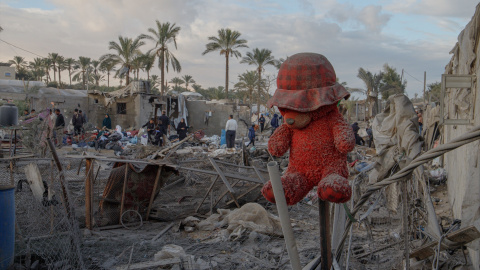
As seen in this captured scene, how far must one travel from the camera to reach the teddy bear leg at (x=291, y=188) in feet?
8.84

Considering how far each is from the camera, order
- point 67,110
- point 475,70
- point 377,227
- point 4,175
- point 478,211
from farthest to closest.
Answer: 1. point 67,110
2. point 377,227
3. point 4,175
4. point 475,70
5. point 478,211

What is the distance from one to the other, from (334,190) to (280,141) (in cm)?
60

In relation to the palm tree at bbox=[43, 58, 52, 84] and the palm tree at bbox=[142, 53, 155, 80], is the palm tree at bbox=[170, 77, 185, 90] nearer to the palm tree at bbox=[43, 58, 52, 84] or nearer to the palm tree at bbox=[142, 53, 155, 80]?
the palm tree at bbox=[43, 58, 52, 84]

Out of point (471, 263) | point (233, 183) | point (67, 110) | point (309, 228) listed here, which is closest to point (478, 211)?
point (471, 263)

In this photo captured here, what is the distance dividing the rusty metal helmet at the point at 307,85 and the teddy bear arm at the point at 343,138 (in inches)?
7.6

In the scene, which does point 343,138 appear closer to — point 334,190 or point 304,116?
point 304,116

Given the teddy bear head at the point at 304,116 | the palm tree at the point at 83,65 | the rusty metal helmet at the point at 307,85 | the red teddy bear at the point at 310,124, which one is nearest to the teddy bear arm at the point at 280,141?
the red teddy bear at the point at 310,124

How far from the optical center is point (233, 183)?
8.91 meters

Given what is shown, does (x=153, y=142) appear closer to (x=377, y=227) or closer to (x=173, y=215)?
(x=173, y=215)

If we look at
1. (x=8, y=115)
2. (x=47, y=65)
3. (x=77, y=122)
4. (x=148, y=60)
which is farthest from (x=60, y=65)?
(x=8, y=115)

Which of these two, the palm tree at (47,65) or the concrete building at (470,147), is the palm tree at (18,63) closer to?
the palm tree at (47,65)

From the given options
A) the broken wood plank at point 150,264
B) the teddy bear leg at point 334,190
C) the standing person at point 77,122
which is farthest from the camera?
the standing person at point 77,122

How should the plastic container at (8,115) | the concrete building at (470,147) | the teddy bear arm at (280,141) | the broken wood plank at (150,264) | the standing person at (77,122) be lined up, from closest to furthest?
the teddy bear arm at (280,141) → the concrete building at (470,147) → the broken wood plank at (150,264) → the plastic container at (8,115) → the standing person at (77,122)

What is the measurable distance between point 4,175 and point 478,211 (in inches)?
249
